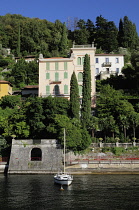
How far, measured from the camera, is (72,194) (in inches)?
1120

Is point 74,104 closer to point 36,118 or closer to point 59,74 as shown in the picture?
point 36,118

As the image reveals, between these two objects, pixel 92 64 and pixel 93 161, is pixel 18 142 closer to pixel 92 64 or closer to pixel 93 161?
pixel 93 161

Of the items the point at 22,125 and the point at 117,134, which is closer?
the point at 22,125

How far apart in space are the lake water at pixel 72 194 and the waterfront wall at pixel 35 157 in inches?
213

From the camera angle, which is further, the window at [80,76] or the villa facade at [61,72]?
the window at [80,76]

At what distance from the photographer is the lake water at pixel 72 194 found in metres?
24.2

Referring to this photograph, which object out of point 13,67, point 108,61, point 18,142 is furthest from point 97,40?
point 18,142

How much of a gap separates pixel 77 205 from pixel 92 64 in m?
38.3

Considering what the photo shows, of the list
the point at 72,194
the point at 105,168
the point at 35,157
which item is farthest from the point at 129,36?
the point at 72,194

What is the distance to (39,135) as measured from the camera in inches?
1874

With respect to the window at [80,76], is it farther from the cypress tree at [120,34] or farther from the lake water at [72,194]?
the cypress tree at [120,34]

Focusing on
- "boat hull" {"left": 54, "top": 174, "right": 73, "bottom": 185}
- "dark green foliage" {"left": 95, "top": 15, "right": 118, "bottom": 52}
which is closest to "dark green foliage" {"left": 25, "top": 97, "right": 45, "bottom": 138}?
"boat hull" {"left": 54, "top": 174, "right": 73, "bottom": 185}

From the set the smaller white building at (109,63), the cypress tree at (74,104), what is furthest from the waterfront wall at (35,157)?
the smaller white building at (109,63)

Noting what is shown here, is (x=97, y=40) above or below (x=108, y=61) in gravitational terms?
above
